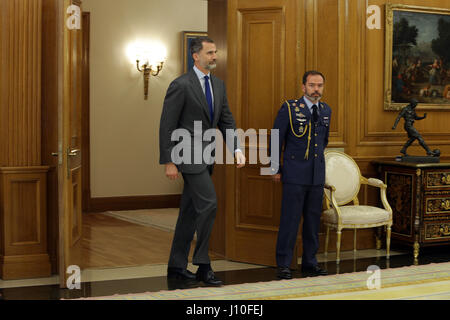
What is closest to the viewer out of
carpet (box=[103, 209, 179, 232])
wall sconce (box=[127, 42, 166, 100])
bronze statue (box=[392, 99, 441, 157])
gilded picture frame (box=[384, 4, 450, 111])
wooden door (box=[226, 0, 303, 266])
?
wooden door (box=[226, 0, 303, 266])

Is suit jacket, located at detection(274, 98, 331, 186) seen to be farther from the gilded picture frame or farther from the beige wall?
the beige wall

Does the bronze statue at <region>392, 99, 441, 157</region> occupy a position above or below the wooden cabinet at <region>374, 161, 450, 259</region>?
above

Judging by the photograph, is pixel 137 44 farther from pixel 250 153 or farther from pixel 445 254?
pixel 445 254

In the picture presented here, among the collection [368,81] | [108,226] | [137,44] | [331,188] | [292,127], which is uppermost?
[137,44]

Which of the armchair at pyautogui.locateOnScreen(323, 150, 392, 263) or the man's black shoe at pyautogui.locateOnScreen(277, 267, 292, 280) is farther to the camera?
the armchair at pyautogui.locateOnScreen(323, 150, 392, 263)

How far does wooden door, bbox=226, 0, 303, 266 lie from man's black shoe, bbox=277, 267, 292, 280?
402 millimetres

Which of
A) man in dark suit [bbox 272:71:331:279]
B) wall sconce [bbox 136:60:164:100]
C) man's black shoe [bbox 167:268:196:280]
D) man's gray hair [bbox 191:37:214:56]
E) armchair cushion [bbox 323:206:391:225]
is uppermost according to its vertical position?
wall sconce [bbox 136:60:164:100]

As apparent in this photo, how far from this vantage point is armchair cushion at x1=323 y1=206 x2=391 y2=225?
19.4ft

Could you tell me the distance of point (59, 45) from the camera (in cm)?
487

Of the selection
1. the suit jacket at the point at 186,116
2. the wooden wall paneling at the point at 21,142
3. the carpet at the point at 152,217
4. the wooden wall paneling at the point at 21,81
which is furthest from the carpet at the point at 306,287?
the carpet at the point at 152,217

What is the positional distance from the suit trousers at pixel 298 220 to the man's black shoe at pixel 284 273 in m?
0.04

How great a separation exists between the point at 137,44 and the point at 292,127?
469cm

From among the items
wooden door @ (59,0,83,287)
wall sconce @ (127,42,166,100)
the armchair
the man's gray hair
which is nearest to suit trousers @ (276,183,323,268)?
the armchair

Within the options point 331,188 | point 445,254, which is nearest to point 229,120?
point 331,188
